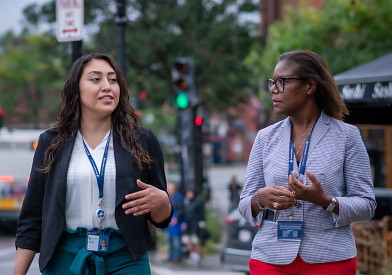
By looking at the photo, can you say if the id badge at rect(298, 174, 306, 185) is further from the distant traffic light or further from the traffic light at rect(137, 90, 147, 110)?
the traffic light at rect(137, 90, 147, 110)

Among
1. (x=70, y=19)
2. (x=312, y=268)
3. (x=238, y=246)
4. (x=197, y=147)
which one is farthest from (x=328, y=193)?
(x=197, y=147)

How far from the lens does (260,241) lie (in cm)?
314

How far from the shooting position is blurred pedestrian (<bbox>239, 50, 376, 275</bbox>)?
2.98 m

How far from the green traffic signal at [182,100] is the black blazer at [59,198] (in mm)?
10187

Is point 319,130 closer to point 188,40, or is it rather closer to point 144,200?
point 144,200

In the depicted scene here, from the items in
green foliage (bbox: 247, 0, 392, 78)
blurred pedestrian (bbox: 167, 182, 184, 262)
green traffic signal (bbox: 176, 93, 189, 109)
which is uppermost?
green foliage (bbox: 247, 0, 392, 78)

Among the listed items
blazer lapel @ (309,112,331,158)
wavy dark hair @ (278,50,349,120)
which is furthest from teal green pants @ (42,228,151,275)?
wavy dark hair @ (278,50,349,120)

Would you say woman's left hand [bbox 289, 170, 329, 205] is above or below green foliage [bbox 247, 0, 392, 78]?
below

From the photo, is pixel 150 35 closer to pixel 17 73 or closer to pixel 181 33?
pixel 181 33

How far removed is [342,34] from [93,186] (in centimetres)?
1383

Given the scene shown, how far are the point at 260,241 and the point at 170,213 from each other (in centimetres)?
48

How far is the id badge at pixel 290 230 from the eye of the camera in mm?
3006

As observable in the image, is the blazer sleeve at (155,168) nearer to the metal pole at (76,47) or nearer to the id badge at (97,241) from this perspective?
the id badge at (97,241)

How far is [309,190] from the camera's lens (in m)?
2.87
